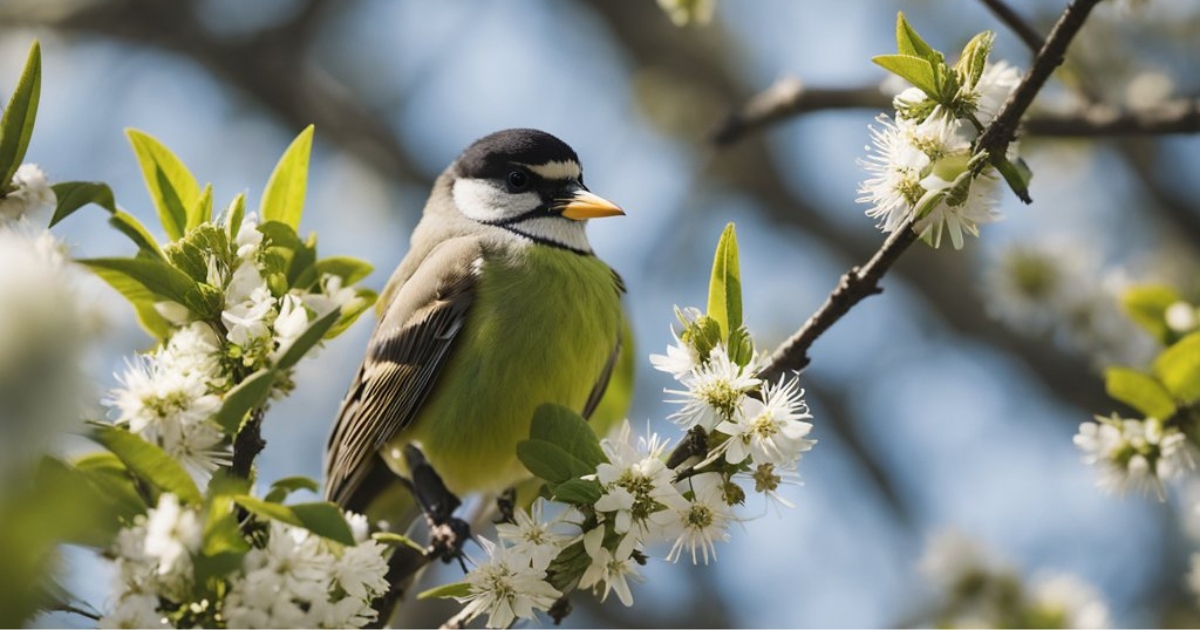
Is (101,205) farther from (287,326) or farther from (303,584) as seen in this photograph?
(303,584)

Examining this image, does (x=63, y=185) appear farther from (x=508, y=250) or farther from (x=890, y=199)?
(x=508, y=250)

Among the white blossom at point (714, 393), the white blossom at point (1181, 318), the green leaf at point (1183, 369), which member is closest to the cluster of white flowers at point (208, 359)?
the white blossom at point (714, 393)

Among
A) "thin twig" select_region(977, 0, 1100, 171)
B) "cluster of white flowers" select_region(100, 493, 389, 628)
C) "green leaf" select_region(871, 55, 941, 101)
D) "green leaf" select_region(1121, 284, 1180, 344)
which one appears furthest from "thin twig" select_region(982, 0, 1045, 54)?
"cluster of white flowers" select_region(100, 493, 389, 628)

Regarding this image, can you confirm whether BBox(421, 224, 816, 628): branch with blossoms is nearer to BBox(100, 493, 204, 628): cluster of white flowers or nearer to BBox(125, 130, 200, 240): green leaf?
BBox(100, 493, 204, 628): cluster of white flowers

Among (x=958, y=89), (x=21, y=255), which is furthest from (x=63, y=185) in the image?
(x=958, y=89)

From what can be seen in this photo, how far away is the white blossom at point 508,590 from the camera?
2.42m

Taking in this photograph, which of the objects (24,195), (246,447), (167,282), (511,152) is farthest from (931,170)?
(511,152)

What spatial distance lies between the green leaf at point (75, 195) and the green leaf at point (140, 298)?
139 mm

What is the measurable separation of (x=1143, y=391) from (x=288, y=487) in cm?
204

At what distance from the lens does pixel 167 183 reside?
9.32 feet

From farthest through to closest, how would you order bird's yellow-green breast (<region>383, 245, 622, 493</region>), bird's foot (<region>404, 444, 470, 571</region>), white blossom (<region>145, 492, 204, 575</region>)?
bird's yellow-green breast (<region>383, 245, 622, 493</region>), bird's foot (<region>404, 444, 470, 571</region>), white blossom (<region>145, 492, 204, 575</region>)

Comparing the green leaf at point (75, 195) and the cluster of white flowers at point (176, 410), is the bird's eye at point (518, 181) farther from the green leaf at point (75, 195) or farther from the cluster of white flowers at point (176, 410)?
the cluster of white flowers at point (176, 410)

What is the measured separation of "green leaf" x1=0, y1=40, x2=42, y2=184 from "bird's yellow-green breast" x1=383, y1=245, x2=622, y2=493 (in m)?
1.67

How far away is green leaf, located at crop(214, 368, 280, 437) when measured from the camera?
2027mm
